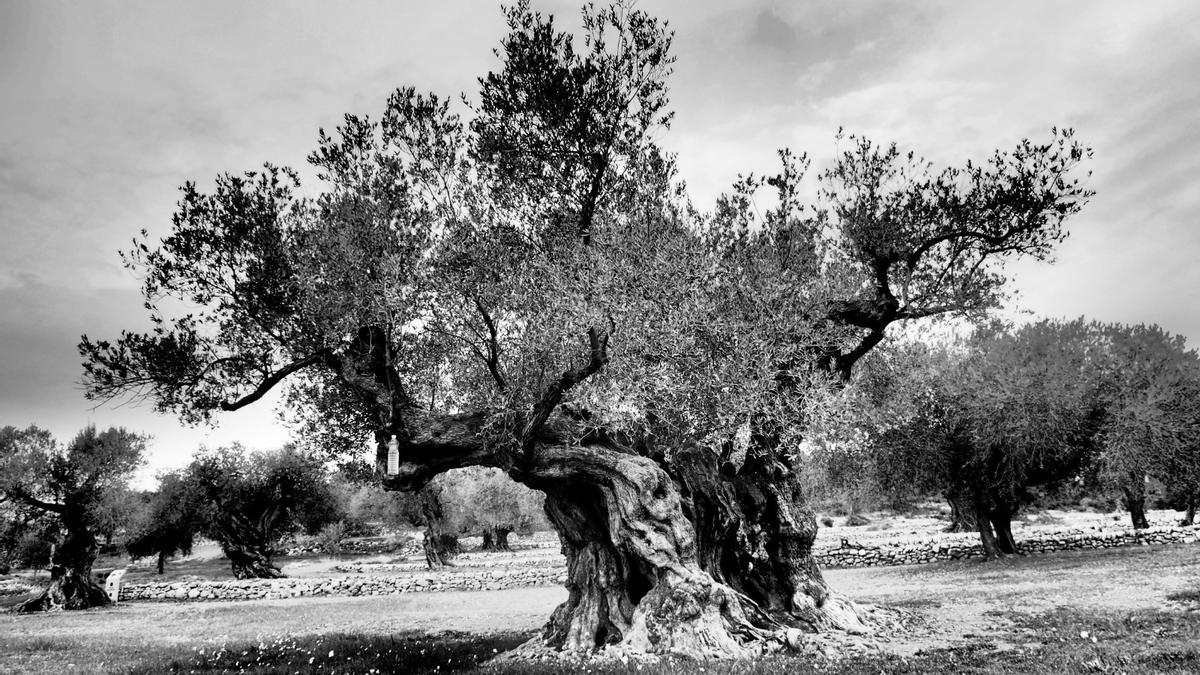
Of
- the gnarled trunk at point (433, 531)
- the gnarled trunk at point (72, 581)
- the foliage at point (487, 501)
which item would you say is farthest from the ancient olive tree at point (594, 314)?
the foliage at point (487, 501)

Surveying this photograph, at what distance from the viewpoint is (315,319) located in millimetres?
14383

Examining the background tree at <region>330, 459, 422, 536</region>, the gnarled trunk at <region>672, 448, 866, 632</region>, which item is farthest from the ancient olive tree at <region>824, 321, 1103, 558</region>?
the background tree at <region>330, 459, 422, 536</region>

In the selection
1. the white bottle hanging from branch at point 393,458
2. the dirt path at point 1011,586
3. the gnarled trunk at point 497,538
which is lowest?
the gnarled trunk at point 497,538

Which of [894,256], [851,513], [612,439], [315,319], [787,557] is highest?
[894,256]

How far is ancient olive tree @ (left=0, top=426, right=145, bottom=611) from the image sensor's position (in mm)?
33594

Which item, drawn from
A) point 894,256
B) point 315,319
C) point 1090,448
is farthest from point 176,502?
point 1090,448

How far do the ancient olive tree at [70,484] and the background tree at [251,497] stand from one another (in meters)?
11.0

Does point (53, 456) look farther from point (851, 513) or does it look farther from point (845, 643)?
point (851, 513)

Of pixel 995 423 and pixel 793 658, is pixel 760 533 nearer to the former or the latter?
pixel 793 658

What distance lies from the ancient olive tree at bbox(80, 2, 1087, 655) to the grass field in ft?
8.50

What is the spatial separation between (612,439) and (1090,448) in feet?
82.9

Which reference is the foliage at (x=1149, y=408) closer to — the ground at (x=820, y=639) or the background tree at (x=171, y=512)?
the ground at (x=820, y=639)

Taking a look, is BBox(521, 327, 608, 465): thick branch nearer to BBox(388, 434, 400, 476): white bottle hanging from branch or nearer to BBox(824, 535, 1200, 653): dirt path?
BBox(388, 434, 400, 476): white bottle hanging from branch

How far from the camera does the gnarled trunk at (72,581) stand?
32812mm
